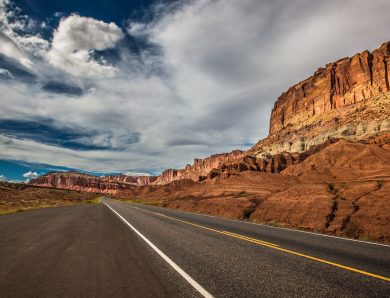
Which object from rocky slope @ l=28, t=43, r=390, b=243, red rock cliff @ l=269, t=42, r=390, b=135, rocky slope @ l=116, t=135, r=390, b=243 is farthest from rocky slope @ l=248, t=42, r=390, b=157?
rocky slope @ l=116, t=135, r=390, b=243

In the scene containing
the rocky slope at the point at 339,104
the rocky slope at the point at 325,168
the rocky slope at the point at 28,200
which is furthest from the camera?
the rocky slope at the point at 339,104

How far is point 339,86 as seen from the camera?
397 ft

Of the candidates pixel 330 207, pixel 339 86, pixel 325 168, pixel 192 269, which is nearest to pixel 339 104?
pixel 339 86

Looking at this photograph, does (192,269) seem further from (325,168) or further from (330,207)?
(325,168)

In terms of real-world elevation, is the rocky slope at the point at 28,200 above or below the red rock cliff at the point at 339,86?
below

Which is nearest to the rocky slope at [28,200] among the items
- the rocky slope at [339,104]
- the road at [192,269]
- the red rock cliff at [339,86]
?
the road at [192,269]

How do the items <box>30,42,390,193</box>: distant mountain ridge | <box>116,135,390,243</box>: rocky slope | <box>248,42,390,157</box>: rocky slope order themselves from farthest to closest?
<box>30,42,390,193</box>: distant mountain ridge, <box>248,42,390,157</box>: rocky slope, <box>116,135,390,243</box>: rocky slope

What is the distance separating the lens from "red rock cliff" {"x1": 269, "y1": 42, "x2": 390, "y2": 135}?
351 feet

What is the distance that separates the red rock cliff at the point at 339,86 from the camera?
10700 centimetres

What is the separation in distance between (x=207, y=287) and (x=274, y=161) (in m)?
87.4

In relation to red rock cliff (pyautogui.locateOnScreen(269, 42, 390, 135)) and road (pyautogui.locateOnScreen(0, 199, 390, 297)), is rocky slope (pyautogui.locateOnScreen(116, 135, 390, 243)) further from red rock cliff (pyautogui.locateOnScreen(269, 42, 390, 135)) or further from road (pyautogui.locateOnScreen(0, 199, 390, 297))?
red rock cliff (pyautogui.locateOnScreen(269, 42, 390, 135))

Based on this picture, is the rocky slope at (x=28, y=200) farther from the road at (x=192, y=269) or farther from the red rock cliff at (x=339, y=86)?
the red rock cliff at (x=339, y=86)

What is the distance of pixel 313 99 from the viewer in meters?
134

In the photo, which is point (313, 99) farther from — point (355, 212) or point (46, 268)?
point (46, 268)
